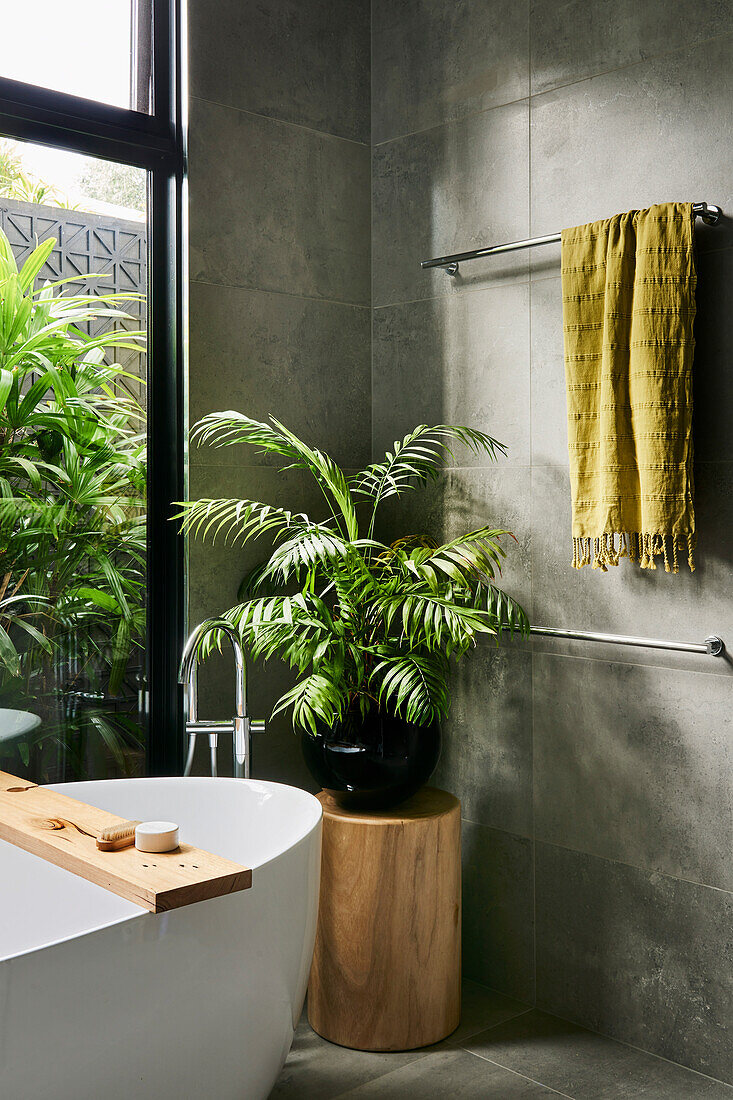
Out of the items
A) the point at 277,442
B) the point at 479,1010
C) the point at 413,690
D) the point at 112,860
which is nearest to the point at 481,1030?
the point at 479,1010

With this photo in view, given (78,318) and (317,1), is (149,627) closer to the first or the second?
(78,318)

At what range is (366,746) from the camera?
7.47 feet

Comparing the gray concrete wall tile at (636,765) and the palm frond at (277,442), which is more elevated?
the palm frond at (277,442)

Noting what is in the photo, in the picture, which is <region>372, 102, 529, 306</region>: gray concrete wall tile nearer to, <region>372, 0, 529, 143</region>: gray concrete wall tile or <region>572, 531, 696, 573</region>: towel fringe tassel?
<region>372, 0, 529, 143</region>: gray concrete wall tile

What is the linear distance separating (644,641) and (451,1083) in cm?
106

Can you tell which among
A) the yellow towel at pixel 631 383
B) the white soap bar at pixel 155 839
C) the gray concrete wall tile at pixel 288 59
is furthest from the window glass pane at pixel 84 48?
the white soap bar at pixel 155 839

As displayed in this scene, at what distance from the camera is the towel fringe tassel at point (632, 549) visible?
→ 2139 mm

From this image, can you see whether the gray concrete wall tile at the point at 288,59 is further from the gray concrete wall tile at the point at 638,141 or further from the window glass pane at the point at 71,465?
the gray concrete wall tile at the point at 638,141

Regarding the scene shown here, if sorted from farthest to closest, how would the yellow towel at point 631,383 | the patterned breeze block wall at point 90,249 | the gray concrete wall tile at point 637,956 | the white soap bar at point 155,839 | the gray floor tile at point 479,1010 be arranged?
the gray floor tile at point 479,1010
the patterned breeze block wall at point 90,249
the gray concrete wall tile at point 637,956
the yellow towel at point 631,383
the white soap bar at point 155,839

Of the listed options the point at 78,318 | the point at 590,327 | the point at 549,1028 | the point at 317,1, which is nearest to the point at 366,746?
the point at 549,1028

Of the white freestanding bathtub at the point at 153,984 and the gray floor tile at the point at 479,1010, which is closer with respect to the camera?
the white freestanding bathtub at the point at 153,984

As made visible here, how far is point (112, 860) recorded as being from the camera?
160 centimetres

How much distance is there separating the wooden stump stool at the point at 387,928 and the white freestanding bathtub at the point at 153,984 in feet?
1.02

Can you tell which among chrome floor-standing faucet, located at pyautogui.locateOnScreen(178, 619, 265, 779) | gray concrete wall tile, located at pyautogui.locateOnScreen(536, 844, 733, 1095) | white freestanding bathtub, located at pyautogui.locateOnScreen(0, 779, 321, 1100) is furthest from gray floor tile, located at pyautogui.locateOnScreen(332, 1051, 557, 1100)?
chrome floor-standing faucet, located at pyautogui.locateOnScreen(178, 619, 265, 779)
